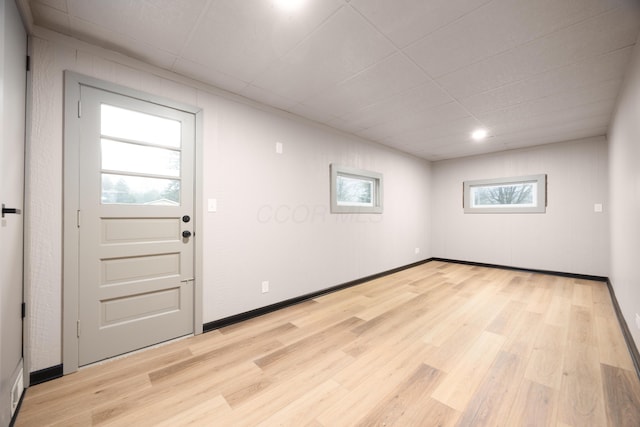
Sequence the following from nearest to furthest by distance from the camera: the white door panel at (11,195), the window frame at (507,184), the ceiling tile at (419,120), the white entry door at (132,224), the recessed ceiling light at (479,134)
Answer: the white door panel at (11,195)
the white entry door at (132,224)
the ceiling tile at (419,120)
the recessed ceiling light at (479,134)
the window frame at (507,184)

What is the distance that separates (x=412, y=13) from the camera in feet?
5.38

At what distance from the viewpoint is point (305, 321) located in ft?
9.01

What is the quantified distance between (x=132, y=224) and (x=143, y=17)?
1.52 m

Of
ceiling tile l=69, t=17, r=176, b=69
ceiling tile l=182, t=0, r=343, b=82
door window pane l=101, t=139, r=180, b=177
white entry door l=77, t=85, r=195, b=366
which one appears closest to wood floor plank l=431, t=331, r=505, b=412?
white entry door l=77, t=85, r=195, b=366

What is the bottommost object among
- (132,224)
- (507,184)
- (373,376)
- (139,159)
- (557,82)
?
(373,376)

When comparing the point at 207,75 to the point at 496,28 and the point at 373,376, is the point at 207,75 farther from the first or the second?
the point at 373,376

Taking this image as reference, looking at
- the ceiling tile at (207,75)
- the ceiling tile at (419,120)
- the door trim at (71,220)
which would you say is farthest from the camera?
the ceiling tile at (419,120)

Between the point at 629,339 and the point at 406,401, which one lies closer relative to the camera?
the point at 406,401

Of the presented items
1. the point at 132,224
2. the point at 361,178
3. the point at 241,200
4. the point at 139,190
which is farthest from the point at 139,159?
the point at 361,178

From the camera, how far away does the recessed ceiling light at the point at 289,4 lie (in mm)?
1550

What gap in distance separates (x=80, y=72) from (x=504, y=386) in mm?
3773

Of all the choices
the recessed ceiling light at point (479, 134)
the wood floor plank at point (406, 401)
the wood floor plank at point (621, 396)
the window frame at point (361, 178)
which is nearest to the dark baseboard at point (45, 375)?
the wood floor plank at point (406, 401)

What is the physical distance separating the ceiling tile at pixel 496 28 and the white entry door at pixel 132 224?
2.25 m

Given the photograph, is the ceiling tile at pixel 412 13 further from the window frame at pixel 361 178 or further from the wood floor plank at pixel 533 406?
the wood floor plank at pixel 533 406
